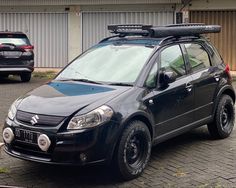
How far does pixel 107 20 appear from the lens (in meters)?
19.8

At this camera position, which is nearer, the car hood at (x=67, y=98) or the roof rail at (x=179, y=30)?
the car hood at (x=67, y=98)

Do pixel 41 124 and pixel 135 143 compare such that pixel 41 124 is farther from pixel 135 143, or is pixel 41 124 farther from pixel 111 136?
pixel 135 143

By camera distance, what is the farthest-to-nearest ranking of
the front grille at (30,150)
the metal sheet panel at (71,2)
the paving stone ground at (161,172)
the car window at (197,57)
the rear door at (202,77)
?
1. the metal sheet panel at (71,2)
2. the car window at (197,57)
3. the rear door at (202,77)
4. the paving stone ground at (161,172)
5. the front grille at (30,150)

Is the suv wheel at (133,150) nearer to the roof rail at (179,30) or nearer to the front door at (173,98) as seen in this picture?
the front door at (173,98)

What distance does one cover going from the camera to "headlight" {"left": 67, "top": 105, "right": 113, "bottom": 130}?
214 inches

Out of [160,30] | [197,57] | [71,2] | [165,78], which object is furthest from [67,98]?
[71,2]

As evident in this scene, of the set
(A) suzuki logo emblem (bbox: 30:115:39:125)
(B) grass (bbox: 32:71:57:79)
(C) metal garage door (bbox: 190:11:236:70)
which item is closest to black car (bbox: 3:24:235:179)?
(A) suzuki logo emblem (bbox: 30:115:39:125)

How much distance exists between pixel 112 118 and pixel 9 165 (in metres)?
1.78

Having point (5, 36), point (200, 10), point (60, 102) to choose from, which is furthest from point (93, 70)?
point (200, 10)

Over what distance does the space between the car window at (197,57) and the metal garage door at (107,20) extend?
37.2 feet

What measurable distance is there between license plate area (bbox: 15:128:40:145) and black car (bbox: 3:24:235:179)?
0.04ft

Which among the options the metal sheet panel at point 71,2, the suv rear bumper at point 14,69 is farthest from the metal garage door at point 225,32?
the suv rear bumper at point 14,69

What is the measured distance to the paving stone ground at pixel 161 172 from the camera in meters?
5.75

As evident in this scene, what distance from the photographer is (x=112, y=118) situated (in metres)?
5.55
